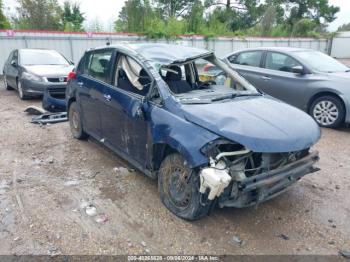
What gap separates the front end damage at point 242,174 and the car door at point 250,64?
4.68 m

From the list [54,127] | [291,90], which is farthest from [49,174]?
[291,90]

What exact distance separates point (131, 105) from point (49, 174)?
163 cm

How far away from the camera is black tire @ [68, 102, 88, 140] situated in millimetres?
5346

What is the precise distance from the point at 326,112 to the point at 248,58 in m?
2.42

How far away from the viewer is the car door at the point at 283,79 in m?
6.78

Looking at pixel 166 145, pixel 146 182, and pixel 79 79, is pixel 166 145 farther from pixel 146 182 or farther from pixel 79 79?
pixel 79 79

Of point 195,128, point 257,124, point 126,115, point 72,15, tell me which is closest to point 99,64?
point 126,115

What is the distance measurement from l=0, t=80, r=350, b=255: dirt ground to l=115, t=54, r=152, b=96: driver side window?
119 centimetres

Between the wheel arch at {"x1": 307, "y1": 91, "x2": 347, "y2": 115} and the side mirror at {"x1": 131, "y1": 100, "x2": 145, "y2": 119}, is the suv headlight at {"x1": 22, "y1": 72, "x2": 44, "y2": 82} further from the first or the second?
the wheel arch at {"x1": 307, "y1": 91, "x2": 347, "y2": 115}

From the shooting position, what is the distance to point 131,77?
12.8 ft

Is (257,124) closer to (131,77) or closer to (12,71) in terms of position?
(131,77)

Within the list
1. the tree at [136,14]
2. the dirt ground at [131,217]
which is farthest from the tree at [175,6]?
the dirt ground at [131,217]

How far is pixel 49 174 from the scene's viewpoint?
4305 mm

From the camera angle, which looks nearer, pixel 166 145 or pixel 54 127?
pixel 166 145
